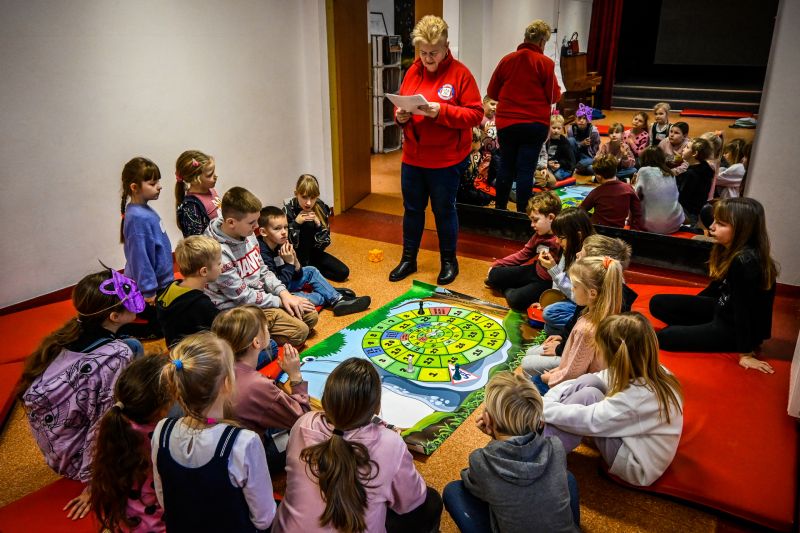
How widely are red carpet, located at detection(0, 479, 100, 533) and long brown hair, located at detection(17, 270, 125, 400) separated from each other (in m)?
0.42

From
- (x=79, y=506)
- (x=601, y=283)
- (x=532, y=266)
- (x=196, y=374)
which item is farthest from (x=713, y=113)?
(x=79, y=506)

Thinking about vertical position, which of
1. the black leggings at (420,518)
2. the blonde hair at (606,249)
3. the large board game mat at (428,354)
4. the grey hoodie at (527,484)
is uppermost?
the blonde hair at (606,249)

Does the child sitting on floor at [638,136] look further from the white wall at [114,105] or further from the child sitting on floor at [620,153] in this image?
the white wall at [114,105]

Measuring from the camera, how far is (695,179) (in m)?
4.75

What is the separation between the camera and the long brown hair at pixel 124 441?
1.93 m

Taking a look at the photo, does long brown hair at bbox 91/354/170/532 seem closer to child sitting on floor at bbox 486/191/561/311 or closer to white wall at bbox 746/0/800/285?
child sitting on floor at bbox 486/191/561/311

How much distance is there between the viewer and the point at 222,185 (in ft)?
17.3

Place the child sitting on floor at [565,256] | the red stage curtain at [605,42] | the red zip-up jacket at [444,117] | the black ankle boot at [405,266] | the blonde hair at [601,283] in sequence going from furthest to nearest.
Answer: the red stage curtain at [605,42] → the black ankle boot at [405,266] → the red zip-up jacket at [444,117] → the child sitting on floor at [565,256] → the blonde hair at [601,283]

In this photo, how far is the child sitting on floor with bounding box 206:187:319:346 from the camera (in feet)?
11.3

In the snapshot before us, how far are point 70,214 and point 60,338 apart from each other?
222 centimetres

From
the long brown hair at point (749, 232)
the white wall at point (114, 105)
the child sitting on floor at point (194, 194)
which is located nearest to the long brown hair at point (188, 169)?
the child sitting on floor at point (194, 194)

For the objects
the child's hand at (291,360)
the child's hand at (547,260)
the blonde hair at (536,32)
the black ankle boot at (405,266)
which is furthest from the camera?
the blonde hair at (536,32)

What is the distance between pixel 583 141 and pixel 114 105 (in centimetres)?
418

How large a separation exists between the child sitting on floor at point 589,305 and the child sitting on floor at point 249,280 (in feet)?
5.30
